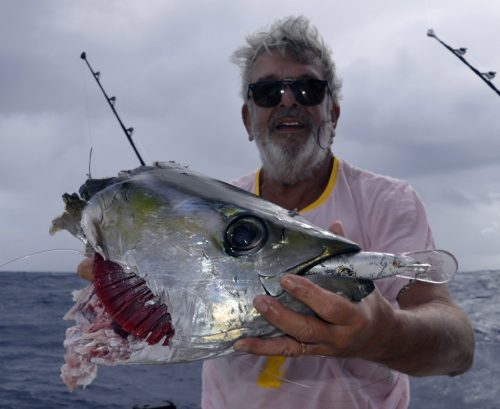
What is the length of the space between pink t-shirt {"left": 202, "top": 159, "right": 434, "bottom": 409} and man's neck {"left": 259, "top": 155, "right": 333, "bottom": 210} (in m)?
0.15

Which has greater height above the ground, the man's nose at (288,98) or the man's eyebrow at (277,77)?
the man's eyebrow at (277,77)

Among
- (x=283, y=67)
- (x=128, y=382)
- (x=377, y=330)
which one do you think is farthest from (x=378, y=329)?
(x=128, y=382)

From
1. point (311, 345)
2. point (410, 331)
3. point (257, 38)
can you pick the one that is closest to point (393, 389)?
point (410, 331)

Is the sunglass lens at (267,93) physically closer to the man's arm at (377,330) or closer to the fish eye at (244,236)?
the man's arm at (377,330)

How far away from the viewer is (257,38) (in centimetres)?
385

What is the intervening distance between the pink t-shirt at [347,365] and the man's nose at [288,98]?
0.53 meters

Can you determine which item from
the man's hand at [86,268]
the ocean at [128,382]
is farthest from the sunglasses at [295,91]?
the ocean at [128,382]

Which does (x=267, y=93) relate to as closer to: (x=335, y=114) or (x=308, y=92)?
(x=308, y=92)

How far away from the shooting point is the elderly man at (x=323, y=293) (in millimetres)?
1766

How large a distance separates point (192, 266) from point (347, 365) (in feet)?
4.90

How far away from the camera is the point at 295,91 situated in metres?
3.59

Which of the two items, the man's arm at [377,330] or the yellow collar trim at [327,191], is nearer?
the man's arm at [377,330]

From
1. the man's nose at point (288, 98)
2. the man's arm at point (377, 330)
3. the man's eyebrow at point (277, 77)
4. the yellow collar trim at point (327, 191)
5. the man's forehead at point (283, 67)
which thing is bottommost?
the man's arm at point (377, 330)

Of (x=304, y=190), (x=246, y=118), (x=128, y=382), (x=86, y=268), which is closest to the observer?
(x=86, y=268)
